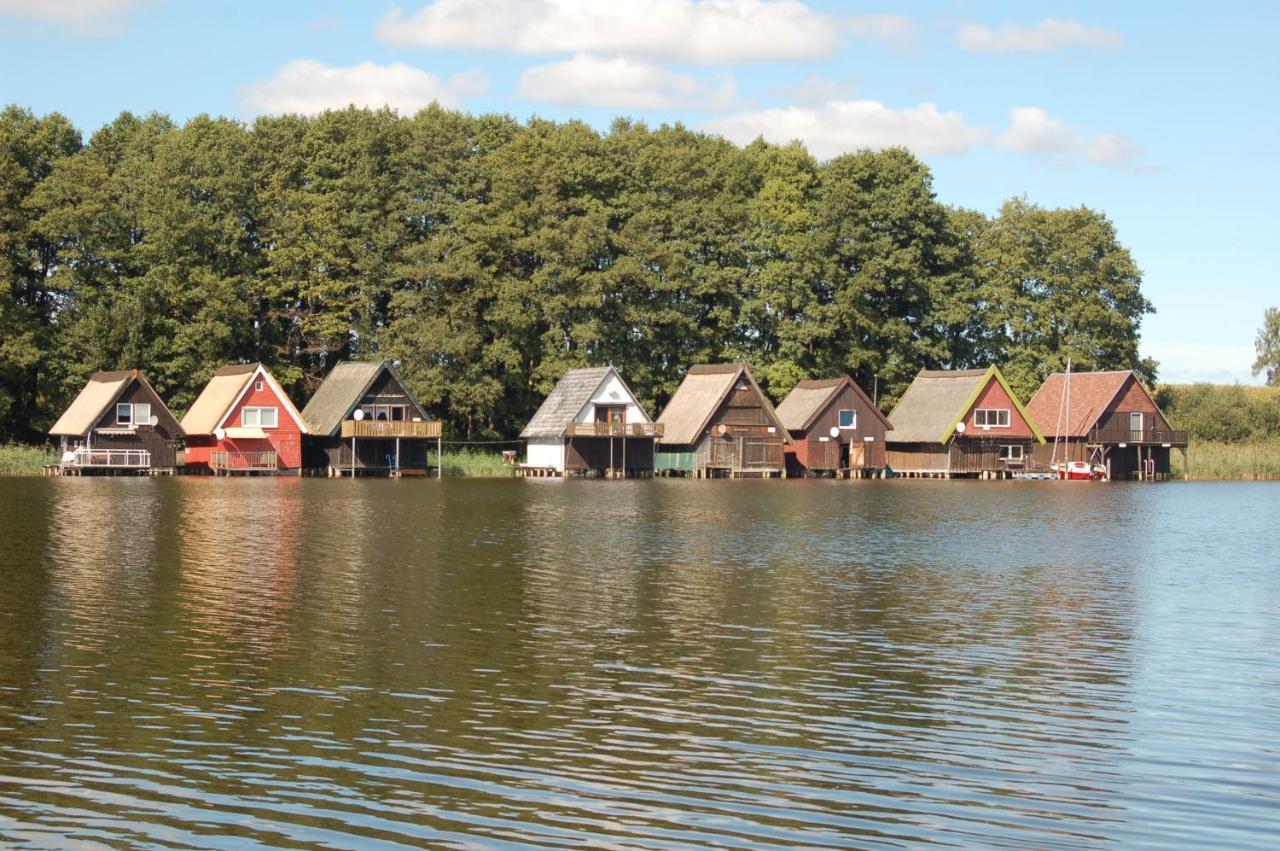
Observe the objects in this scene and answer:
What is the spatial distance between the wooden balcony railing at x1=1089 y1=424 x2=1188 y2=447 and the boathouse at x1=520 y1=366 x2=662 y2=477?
2991 centimetres

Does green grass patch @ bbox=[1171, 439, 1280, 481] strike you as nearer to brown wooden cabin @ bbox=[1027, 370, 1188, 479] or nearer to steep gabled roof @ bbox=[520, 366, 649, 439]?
brown wooden cabin @ bbox=[1027, 370, 1188, 479]

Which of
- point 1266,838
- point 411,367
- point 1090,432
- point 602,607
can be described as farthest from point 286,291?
point 1266,838

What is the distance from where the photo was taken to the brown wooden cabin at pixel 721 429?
89.7 m

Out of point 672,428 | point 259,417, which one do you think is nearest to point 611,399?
point 672,428

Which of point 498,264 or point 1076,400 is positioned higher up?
point 498,264

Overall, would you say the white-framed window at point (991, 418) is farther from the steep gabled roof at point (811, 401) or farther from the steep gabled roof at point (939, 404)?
the steep gabled roof at point (811, 401)

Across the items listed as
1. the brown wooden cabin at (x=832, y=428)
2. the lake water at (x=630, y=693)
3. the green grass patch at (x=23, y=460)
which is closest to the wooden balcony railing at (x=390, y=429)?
the green grass patch at (x=23, y=460)

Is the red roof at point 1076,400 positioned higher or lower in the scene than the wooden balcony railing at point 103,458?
higher

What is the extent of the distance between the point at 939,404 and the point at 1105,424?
11519mm

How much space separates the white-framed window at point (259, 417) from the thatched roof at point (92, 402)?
6.28m

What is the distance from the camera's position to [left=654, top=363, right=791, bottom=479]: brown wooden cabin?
294 feet

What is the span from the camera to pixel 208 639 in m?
23.1

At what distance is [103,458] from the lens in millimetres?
82625

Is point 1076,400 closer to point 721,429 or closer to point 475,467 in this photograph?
point 721,429
